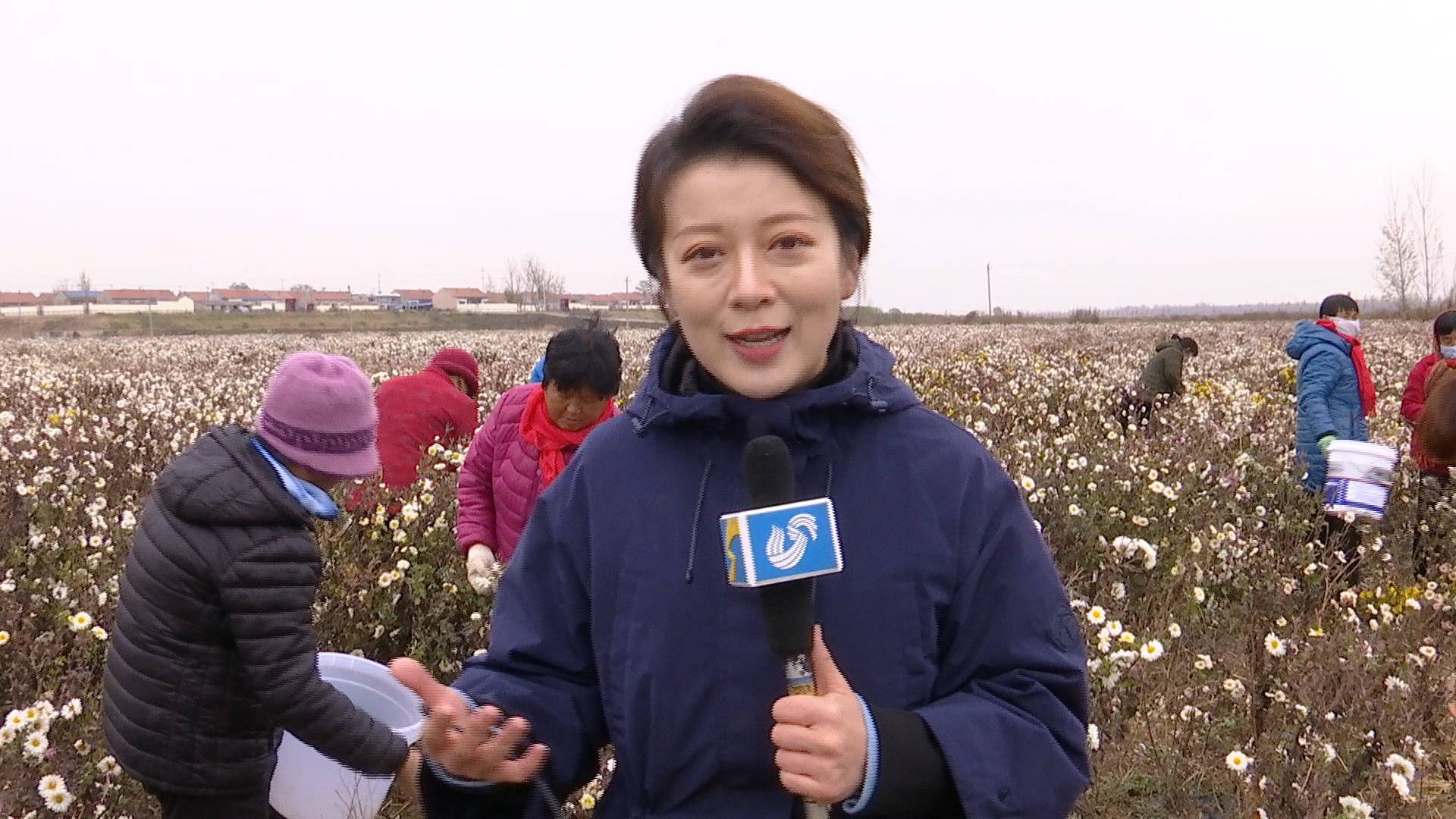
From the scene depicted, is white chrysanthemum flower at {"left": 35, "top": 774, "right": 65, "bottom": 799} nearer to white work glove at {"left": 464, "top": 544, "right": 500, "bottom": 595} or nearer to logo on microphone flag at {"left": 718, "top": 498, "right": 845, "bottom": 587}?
white work glove at {"left": 464, "top": 544, "right": 500, "bottom": 595}

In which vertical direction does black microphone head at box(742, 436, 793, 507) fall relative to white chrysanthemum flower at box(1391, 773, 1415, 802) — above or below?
above

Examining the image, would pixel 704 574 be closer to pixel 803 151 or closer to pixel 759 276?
pixel 759 276

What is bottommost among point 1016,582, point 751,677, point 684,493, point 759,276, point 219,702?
point 219,702

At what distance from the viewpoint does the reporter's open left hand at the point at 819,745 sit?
3.86ft

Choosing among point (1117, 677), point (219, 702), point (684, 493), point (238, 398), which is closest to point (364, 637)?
point (219, 702)

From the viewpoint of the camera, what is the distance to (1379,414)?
10219 mm

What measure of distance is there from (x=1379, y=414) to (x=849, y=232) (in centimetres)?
1083

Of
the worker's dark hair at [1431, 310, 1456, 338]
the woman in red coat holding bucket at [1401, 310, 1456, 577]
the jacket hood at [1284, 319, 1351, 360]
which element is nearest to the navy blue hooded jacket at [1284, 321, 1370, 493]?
the jacket hood at [1284, 319, 1351, 360]

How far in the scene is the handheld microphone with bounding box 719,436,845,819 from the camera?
119 centimetres

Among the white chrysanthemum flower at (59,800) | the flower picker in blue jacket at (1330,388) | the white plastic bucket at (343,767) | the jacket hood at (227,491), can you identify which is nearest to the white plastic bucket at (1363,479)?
the flower picker in blue jacket at (1330,388)

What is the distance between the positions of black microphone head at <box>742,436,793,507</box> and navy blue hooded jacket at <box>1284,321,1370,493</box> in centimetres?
646

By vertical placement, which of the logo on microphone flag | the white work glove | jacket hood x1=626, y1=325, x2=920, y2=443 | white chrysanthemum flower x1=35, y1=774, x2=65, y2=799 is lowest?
white chrysanthemum flower x1=35, y1=774, x2=65, y2=799

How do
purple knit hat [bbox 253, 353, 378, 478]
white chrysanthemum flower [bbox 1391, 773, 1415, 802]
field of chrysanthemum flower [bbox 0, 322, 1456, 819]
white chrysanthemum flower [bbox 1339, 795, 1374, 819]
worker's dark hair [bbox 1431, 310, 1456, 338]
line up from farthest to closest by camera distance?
worker's dark hair [bbox 1431, 310, 1456, 338], field of chrysanthemum flower [bbox 0, 322, 1456, 819], white chrysanthemum flower [bbox 1391, 773, 1415, 802], white chrysanthemum flower [bbox 1339, 795, 1374, 819], purple knit hat [bbox 253, 353, 378, 478]

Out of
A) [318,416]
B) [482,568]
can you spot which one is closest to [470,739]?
[318,416]
